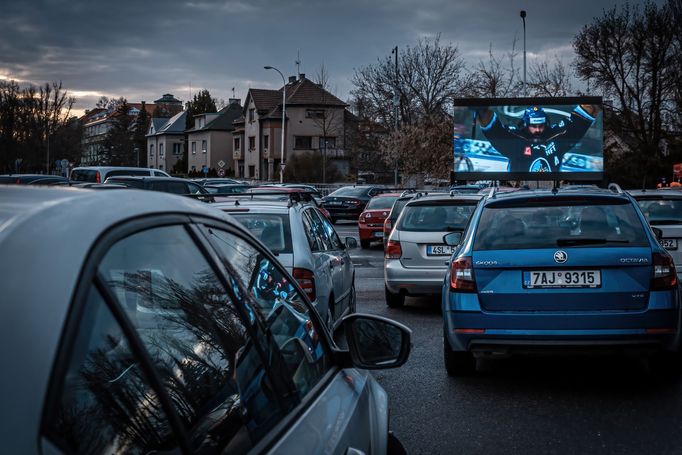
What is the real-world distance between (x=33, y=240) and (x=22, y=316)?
149 mm

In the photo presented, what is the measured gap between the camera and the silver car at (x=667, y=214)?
13279 millimetres

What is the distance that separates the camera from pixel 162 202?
196 cm

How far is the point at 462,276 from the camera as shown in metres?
7.26

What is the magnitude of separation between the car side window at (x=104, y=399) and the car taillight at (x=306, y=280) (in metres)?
6.35

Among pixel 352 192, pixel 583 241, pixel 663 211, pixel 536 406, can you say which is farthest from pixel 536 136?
pixel 536 406

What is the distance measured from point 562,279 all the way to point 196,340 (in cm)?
524

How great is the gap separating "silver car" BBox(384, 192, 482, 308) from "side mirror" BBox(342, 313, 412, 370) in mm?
8649

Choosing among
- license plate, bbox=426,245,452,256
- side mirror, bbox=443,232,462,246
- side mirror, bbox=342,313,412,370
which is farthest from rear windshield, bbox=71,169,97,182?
side mirror, bbox=342,313,412,370

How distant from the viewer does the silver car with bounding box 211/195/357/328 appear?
819cm

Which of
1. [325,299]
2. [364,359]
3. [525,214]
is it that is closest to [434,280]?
[325,299]

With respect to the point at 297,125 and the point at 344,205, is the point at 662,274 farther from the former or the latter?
the point at 297,125

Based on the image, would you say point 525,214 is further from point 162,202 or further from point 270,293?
point 162,202

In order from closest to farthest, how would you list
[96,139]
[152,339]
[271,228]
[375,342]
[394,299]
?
[152,339]
[375,342]
[271,228]
[394,299]
[96,139]

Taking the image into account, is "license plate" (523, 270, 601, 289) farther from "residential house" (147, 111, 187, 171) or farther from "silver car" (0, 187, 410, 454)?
"residential house" (147, 111, 187, 171)
